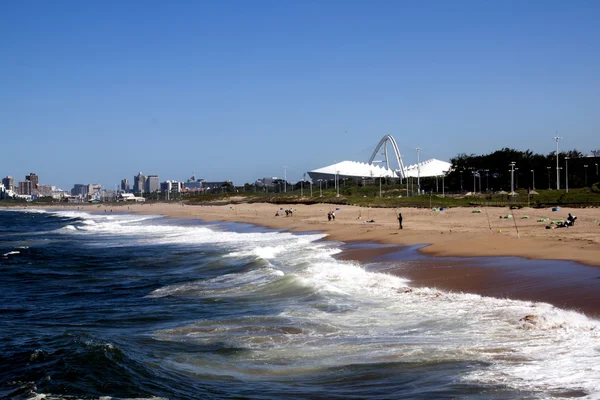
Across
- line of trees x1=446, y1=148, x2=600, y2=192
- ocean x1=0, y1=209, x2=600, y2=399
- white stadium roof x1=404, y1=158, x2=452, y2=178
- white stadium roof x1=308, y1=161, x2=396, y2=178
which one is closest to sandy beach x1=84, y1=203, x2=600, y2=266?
ocean x1=0, y1=209, x2=600, y2=399

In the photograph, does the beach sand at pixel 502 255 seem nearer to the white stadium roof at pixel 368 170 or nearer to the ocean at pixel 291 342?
the ocean at pixel 291 342

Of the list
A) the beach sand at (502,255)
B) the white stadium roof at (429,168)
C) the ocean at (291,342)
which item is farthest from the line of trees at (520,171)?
the ocean at (291,342)

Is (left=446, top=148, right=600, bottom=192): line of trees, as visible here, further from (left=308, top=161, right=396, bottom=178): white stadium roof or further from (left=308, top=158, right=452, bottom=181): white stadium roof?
(left=308, top=161, right=396, bottom=178): white stadium roof

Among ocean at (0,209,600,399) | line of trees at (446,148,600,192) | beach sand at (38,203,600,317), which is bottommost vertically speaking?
ocean at (0,209,600,399)

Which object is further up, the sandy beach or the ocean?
the sandy beach

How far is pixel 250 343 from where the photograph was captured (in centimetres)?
1126

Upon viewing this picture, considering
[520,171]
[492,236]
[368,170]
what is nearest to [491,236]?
[492,236]

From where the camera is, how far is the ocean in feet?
27.7

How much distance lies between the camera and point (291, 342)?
36.8 feet

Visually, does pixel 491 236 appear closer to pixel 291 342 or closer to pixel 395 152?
pixel 291 342

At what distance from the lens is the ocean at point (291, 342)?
27.7 feet

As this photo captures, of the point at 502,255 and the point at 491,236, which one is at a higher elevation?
the point at 491,236

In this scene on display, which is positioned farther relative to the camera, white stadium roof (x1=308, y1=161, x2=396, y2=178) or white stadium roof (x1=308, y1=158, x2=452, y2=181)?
white stadium roof (x1=308, y1=161, x2=396, y2=178)

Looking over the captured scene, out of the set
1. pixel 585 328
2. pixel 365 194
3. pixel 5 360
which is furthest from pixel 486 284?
pixel 365 194
